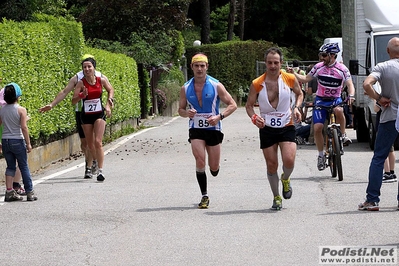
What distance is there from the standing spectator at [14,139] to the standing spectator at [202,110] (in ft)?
Result: 7.35

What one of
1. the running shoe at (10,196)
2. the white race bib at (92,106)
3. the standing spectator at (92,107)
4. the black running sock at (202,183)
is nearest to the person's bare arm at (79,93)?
the standing spectator at (92,107)

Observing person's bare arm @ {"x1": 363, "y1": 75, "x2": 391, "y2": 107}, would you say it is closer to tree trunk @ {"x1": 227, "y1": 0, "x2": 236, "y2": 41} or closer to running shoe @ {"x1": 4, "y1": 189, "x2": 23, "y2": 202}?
running shoe @ {"x1": 4, "y1": 189, "x2": 23, "y2": 202}

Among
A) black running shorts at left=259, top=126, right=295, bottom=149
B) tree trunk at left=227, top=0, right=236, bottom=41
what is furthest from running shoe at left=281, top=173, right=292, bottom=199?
tree trunk at left=227, top=0, right=236, bottom=41

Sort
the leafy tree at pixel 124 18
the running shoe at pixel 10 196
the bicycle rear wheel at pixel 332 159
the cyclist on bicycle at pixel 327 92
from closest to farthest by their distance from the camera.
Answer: the running shoe at pixel 10 196, the bicycle rear wheel at pixel 332 159, the cyclist on bicycle at pixel 327 92, the leafy tree at pixel 124 18

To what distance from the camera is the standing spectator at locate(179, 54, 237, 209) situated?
11664 mm

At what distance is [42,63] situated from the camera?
18.0 m

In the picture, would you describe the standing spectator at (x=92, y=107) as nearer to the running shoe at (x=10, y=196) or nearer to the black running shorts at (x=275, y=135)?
the running shoe at (x=10, y=196)

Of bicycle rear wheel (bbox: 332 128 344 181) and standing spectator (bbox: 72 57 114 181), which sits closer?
bicycle rear wheel (bbox: 332 128 344 181)

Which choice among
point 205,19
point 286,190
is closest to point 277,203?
point 286,190

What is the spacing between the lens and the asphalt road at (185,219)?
862 cm

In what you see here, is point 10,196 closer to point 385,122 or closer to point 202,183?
point 202,183

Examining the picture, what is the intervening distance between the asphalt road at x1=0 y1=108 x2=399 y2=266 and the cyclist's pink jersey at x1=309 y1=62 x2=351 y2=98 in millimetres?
1260

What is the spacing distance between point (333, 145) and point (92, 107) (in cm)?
369

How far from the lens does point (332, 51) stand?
15273mm
